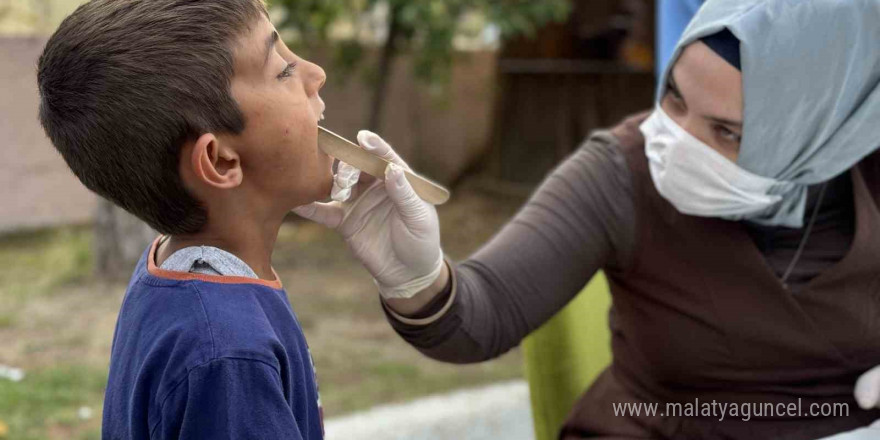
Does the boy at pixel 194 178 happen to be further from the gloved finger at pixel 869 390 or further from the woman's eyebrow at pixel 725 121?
the gloved finger at pixel 869 390

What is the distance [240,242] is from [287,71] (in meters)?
0.22

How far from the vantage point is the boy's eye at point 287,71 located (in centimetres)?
114

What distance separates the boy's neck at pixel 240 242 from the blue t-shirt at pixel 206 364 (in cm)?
5

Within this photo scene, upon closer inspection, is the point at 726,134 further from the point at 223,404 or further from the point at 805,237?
the point at 223,404

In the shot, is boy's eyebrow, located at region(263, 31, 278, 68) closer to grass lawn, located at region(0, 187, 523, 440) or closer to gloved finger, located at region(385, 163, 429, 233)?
gloved finger, located at region(385, 163, 429, 233)

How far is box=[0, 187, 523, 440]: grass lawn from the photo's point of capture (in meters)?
3.27

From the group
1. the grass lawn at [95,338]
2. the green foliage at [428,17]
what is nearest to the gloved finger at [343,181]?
the grass lawn at [95,338]

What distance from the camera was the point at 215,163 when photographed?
1.07 meters

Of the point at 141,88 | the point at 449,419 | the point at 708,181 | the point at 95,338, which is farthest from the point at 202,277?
the point at 95,338

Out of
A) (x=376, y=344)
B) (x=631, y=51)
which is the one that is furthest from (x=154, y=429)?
(x=631, y=51)

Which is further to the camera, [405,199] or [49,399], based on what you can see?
[49,399]

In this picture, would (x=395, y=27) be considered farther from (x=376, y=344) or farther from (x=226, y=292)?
(x=226, y=292)

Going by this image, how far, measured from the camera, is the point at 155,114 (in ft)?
3.39

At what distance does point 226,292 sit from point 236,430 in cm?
16
